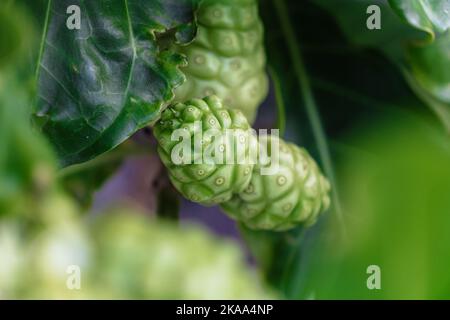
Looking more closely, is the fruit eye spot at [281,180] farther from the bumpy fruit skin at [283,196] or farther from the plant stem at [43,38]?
the plant stem at [43,38]

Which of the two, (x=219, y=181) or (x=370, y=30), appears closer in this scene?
(x=219, y=181)

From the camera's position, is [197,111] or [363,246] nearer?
[197,111]

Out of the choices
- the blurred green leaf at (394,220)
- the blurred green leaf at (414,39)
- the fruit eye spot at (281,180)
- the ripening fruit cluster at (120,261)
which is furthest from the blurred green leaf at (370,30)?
the ripening fruit cluster at (120,261)

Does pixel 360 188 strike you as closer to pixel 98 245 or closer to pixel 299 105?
pixel 299 105

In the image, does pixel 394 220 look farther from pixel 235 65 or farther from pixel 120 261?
pixel 120 261

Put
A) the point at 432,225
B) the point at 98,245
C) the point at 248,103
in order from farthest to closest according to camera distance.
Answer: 1. the point at 98,245
2. the point at 432,225
3. the point at 248,103

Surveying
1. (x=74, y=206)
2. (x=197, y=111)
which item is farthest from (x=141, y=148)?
(x=197, y=111)

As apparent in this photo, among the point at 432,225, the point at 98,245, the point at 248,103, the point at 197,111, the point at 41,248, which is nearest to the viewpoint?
the point at 197,111

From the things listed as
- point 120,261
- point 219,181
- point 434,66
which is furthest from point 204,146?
point 120,261
